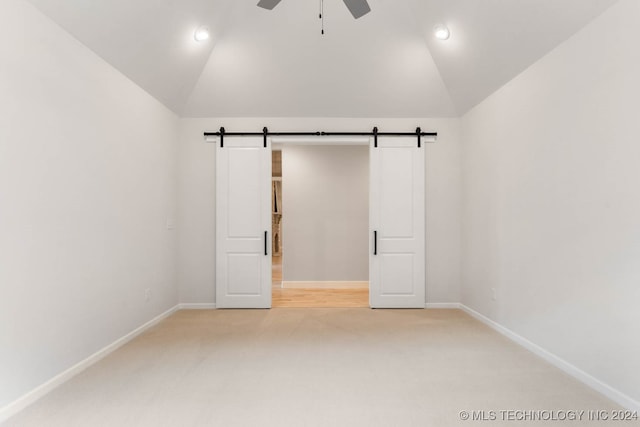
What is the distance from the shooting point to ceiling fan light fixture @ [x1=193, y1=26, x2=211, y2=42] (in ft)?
12.7

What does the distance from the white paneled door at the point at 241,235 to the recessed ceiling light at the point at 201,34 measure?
1.45 m

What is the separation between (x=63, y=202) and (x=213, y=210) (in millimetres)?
2375

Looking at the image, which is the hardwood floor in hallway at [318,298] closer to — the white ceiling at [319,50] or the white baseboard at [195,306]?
the white baseboard at [195,306]

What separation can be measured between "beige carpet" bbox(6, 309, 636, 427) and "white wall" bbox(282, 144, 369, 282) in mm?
2631

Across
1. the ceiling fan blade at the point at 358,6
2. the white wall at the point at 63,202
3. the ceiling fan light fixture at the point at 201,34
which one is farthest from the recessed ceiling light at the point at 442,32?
the white wall at the point at 63,202

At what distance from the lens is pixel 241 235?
16.8ft

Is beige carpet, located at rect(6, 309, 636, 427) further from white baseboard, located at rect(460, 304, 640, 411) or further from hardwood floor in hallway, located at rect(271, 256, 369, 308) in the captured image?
hardwood floor in hallway, located at rect(271, 256, 369, 308)

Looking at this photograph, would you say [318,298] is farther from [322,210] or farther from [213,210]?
[213,210]

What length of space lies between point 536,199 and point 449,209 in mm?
1801

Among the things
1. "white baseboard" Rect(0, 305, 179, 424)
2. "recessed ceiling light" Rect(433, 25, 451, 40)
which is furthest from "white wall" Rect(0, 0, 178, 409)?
"recessed ceiling light" Rect(433, 25, 451, 40)

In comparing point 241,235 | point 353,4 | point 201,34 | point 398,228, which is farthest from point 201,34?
point 398,228

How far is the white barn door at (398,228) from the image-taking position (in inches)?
202

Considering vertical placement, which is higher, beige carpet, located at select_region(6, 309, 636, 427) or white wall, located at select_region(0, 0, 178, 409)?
white wall, located at select_region(0, 0, 178, 409)

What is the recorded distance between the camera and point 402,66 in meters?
4.54
